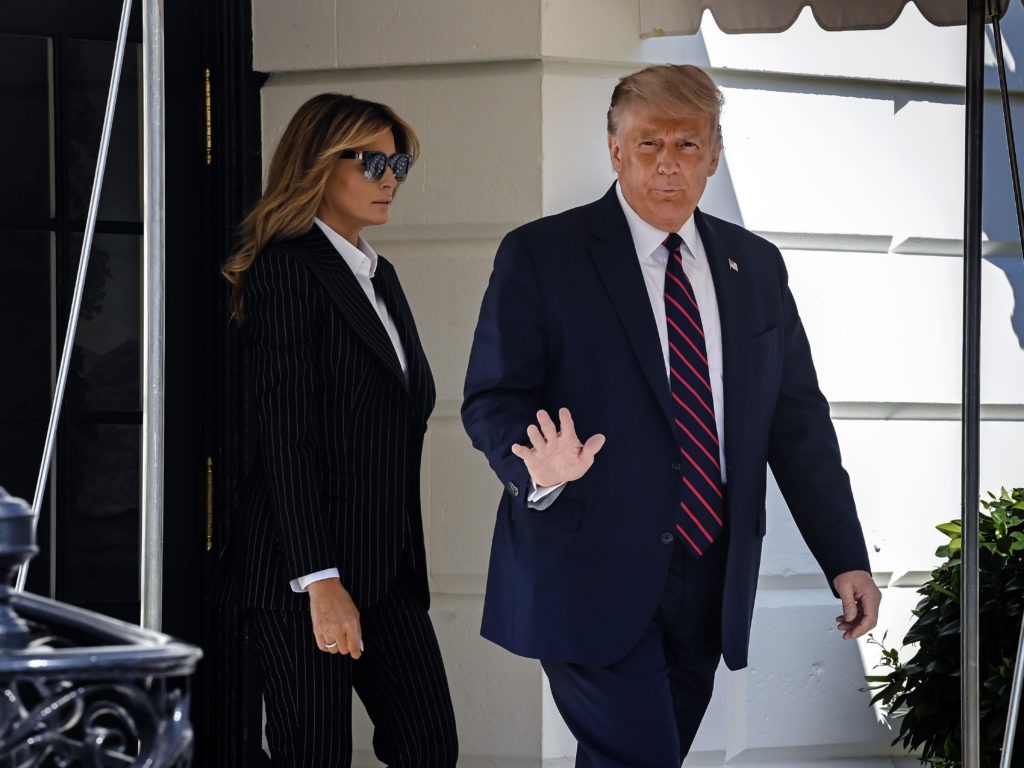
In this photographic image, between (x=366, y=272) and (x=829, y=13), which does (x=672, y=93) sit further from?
(x=366, y=272)

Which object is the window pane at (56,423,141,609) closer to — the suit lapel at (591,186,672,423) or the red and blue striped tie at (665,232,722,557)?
the suit lapel at (591,186,672,423)

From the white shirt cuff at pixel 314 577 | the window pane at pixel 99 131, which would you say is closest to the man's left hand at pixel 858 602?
the white shirt cuff at pixel 314 577

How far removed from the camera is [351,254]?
350 centimetres

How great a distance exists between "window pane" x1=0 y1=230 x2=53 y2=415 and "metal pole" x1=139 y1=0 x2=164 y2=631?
5.34 feet

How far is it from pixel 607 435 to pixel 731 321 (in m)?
0.38

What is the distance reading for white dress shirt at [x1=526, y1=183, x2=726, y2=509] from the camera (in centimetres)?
342

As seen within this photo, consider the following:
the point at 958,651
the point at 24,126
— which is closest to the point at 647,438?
the point at 958,651

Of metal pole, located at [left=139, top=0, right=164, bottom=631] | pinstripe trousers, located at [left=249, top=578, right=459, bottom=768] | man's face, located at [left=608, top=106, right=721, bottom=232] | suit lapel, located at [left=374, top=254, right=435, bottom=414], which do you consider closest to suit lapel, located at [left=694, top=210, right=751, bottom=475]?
man's face, located at [left=608, top=106, right=721, bottom=232]

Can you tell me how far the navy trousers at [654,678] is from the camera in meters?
3.19

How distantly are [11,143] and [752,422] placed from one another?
2.20 m

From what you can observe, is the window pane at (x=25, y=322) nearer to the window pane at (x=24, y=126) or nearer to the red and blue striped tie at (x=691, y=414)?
the window pane at (x=24, y=126)

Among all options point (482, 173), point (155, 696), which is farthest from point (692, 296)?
point (155, 696)

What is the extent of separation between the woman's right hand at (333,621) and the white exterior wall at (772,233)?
46.3 inches

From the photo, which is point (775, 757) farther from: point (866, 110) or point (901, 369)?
point (866, 110)
